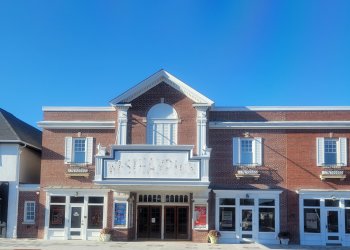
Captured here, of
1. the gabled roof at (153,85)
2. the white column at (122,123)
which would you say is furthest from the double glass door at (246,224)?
the white column at (122,123)

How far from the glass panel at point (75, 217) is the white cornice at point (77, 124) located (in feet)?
15.9

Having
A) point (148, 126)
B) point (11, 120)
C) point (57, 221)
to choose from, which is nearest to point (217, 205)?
point (148, 126)

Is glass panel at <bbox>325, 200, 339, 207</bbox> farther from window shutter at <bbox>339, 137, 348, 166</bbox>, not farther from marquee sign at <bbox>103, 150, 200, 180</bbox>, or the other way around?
marquee sign at <bbox>103, 150, 200, 180</bbox>

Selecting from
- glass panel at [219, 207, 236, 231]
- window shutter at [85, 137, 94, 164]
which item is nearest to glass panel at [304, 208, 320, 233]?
glass panel at [219, 207, 236, 231]

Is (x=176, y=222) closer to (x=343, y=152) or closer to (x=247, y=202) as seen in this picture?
(x=247, y=202)

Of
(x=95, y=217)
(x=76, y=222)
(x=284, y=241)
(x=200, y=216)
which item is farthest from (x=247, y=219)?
(x=76, y=222)

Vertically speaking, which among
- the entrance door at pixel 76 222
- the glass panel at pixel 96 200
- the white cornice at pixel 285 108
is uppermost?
the white cornice at pixel 285 108

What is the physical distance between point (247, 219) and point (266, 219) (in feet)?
3.52

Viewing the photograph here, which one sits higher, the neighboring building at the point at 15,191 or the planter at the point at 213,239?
the neighboring building at the point at 15,191

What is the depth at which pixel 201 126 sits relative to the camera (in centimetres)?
2908

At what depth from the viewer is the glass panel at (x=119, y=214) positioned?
28.8m

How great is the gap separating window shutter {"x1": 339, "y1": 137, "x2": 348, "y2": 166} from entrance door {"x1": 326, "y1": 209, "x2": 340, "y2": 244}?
2.78 meters

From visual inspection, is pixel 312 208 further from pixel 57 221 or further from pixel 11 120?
pixel 11 120

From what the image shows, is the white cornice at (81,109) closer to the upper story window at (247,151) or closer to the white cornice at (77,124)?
the white cornice at (77,124)
